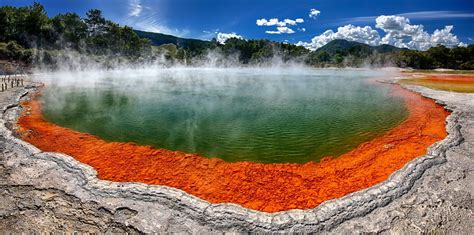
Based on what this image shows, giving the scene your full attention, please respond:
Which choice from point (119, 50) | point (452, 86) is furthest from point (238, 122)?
point (119, 50)

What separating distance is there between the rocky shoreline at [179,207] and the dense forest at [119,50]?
49.9 meters

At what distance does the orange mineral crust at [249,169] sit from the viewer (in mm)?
8242

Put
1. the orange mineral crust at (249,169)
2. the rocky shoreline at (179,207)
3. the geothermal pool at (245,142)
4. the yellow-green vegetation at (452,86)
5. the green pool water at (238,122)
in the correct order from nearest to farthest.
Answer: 1. the rocky shoreline at (179,207)
2. the orange mineral crust at (249,169)
3. the geothermal pool at (245,142)
4. the green pool water at (238,122)
5. the yellow-green vegetation at (452,86)

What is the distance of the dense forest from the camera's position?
2082 inches

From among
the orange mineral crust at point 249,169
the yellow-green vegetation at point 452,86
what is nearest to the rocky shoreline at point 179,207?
the orange mineral crust at point 249,169

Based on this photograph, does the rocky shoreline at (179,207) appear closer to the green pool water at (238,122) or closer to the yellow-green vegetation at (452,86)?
the green pool water at (238,122)

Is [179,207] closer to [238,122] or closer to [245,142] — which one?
[245,142]

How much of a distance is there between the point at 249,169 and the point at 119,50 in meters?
81.1

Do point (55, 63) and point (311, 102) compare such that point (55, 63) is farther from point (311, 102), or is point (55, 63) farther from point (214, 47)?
point (214, 47)

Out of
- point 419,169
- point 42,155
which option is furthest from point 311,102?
point 42,155

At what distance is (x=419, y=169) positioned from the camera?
8688mm

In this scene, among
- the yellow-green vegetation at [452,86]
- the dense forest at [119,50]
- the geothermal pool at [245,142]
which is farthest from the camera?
the dense forest at [119,50]

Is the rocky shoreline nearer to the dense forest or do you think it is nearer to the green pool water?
the green pool water

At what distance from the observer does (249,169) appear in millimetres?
9914
